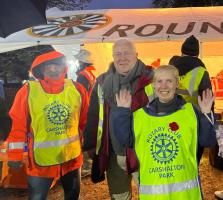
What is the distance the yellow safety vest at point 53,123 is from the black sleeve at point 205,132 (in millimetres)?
1453

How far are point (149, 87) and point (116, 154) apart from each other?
696mm

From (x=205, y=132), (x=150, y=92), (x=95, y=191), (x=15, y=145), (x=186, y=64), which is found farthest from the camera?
(x=95, y=191)

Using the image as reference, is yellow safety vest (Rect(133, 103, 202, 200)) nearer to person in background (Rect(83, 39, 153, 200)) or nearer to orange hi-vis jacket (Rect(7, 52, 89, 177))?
person in background (Rect(83, 39, 153, 200))

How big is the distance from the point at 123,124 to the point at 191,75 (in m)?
1.82

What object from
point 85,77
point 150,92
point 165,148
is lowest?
point 85,77

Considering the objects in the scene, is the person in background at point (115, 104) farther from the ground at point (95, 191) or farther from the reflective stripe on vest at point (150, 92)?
the ground at point (95, 191)

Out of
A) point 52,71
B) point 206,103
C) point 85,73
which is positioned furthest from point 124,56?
point 85,73

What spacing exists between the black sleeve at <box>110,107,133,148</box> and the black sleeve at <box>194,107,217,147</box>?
48 centimetres

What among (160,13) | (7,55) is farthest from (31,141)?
(7,55)

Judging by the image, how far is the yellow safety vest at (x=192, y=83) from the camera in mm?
4613

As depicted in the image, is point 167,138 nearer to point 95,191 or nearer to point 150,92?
point 150,92

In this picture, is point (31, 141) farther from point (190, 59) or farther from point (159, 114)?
point (190, 59)

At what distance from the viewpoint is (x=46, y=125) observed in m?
4.02

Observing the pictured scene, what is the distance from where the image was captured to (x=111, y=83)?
3.86m
